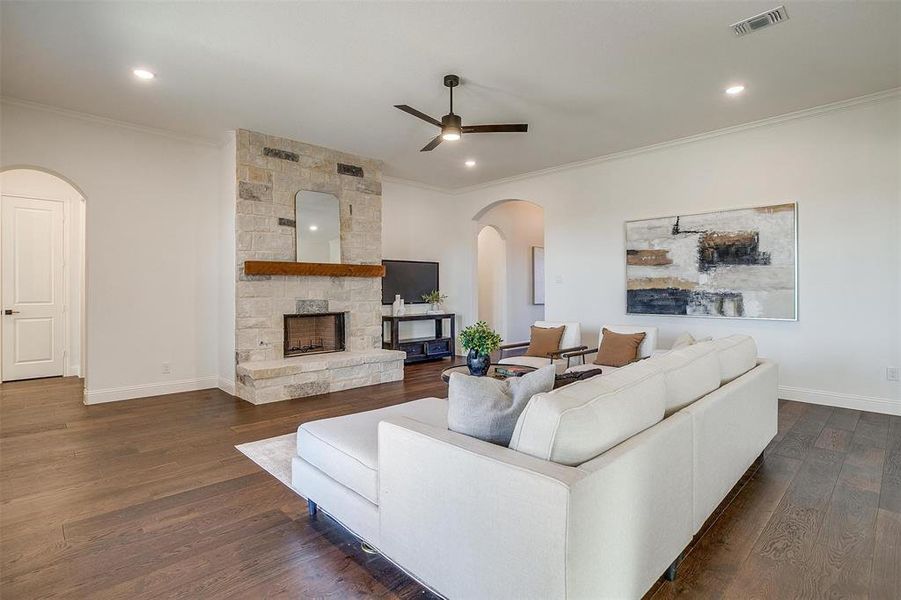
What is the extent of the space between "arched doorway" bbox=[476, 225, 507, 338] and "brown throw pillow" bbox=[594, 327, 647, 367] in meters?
3.93

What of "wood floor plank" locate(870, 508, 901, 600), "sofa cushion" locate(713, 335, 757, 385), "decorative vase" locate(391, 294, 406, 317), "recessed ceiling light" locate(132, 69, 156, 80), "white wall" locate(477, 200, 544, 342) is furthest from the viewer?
"white wall" locate(477, 200, 544, 342)

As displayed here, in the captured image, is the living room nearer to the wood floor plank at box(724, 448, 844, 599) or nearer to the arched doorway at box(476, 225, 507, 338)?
the wood floor plank at box(724, 448, 844, 599)

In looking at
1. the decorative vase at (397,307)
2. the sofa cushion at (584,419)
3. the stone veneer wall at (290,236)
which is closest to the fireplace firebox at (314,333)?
the stone veneer wall at (290,236)

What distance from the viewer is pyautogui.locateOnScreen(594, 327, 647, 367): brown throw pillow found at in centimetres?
437

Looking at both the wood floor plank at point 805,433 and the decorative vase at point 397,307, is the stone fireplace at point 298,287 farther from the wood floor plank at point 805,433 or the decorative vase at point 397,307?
the wood floor plank at point 805,433

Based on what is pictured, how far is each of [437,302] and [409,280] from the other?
23.8 inches

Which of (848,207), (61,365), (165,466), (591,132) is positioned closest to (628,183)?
(591,132)

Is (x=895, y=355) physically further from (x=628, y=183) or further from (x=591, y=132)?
(x=591, y=132)

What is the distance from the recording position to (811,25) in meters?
2.84

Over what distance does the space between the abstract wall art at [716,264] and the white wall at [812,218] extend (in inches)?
4.1

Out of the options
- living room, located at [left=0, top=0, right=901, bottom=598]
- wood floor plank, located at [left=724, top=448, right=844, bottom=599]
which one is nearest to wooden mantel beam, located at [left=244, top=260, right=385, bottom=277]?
living room, located at [left=0, top=0, right=901, bottom=598]

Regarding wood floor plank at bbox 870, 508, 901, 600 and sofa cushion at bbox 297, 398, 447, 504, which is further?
sofa cushion at bbox 297, 398, 447, 504

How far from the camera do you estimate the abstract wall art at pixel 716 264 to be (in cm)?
443

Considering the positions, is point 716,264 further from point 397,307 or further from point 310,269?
point 310,269
